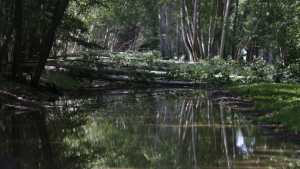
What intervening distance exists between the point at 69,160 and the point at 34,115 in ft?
25.7

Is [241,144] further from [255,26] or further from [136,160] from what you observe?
[255,26]

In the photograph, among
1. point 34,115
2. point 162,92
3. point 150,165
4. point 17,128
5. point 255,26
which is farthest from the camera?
point 255,26

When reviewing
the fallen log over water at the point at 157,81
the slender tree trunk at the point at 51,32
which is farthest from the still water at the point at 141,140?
the fallen log over water at the point at 157,81

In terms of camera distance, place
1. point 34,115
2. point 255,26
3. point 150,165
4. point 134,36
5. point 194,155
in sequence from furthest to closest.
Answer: point 134,36
point 255,26
point 34,115
point 194,155
point 150,165

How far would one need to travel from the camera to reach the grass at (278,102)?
16416 millimetres

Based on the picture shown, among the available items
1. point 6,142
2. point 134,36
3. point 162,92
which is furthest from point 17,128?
point 134,36

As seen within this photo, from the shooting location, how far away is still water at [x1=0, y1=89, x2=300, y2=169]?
11.5 meters

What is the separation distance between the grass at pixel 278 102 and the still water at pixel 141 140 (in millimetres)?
690

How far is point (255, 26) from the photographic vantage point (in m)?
51.4

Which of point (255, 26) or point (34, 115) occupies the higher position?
point (255, 26)

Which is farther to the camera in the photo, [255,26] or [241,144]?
[255,26]

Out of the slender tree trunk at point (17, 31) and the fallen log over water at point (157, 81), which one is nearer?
the slender tree trunk at point (17, 31)

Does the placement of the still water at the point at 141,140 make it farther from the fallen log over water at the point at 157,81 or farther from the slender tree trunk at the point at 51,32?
the fallen log over water at the point at 157,81

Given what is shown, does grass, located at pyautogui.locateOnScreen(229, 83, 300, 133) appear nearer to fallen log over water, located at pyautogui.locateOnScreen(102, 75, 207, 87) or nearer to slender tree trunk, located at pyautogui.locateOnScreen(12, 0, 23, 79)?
fallen log over water, located at pyautogui.locateOnScreen(102, 75, 207, 87)
